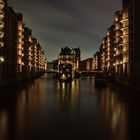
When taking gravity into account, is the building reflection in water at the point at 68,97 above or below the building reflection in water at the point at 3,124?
below

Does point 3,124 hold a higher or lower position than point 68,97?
higher

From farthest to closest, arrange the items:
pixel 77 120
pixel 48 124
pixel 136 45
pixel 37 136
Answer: pixel 136 45 → pixel 77 120 → pixel 48 124 → pixel 37 136

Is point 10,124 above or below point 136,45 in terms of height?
below

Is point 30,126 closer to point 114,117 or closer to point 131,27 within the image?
point 114,117

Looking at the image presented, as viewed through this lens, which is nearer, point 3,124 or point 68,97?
point 3,124

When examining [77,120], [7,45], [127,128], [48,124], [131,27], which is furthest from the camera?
[7,45]

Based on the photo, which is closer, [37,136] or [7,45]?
[37,136]

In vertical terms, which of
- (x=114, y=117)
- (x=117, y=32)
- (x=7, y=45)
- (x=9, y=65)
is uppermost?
(x=117, y=32)

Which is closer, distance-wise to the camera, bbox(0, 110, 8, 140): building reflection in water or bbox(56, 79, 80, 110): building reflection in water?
bbox(0, 110, 8, 140): building reflection in water

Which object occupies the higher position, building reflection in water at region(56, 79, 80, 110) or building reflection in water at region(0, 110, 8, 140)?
building reflection in water at region(0, 110, 8, 140)

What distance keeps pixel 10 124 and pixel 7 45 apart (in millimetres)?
78877

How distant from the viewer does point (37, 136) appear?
1847 cm

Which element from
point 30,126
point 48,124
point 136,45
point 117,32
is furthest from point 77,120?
point 117,32

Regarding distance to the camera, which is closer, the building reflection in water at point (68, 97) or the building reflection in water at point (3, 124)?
the building reflection in water at point (3, 124)
